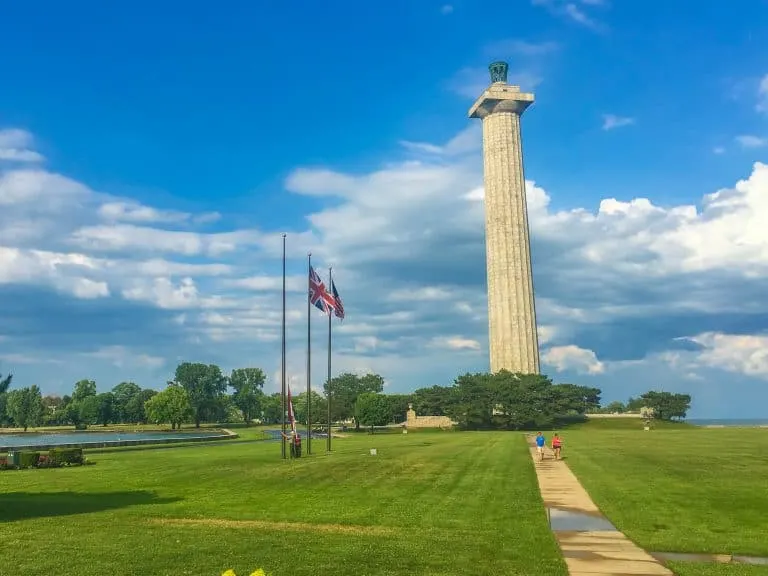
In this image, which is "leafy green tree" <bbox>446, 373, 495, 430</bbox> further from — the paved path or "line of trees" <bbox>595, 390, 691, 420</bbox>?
the paved path

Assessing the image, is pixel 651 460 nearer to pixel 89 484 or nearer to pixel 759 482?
pixel 759 482

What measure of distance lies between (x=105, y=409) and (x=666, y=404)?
143m

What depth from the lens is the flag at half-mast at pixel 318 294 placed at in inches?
1684

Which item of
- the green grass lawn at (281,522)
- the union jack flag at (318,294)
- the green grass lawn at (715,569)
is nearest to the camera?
the green grass lawn at (715,569)

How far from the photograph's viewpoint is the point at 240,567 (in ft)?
44.7

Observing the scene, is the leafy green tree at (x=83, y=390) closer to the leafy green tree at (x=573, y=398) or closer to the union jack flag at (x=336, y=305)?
the leafy green tree at (x=573, y=398)

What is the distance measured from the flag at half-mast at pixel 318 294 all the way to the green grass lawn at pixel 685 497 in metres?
18.3

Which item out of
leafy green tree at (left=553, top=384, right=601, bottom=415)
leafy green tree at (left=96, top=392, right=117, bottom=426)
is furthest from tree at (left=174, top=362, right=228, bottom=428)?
leafy green tree at (left=553, top=384, right=601, bottom=415)

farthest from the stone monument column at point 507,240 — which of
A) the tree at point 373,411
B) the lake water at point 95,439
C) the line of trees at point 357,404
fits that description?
the lake water at point 95,439

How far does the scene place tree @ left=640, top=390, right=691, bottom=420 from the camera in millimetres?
121500

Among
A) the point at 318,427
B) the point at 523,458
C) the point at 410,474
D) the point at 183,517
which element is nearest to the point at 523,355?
the point at 318,427

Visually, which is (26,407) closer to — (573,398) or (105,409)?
(105,409)

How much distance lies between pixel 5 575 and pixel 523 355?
12744cm

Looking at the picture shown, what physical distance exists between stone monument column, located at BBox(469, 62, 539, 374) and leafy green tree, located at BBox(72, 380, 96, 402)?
397ft
